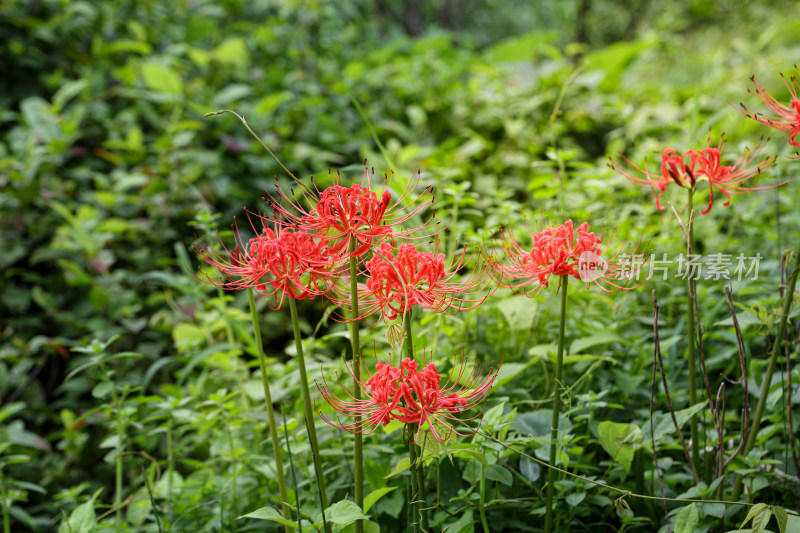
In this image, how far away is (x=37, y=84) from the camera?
335 centimetres

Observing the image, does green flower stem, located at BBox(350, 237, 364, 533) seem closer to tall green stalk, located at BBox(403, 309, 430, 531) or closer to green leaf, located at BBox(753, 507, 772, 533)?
tall green stalk, located at BBox(403, 309, 430, 531)

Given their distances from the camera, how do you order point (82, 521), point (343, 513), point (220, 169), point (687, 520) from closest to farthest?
point (343, 513)
point (687, 520)
point (82, 521)
point (220, 169)

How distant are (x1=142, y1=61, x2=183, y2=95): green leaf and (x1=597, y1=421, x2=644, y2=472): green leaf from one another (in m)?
2.80

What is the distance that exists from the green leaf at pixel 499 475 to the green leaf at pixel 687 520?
0.28 meters

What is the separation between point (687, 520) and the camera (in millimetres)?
987

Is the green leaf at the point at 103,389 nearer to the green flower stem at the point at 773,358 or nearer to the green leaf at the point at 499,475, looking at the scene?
the green leaf at the point at 499,475

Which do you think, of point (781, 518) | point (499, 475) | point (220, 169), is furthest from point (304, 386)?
point (220, 169)

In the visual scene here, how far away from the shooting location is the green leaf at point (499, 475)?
102cm

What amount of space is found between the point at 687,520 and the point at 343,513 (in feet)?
1.86

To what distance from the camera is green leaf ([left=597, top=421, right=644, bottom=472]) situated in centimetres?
113

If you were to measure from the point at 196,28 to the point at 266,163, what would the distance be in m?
1.40

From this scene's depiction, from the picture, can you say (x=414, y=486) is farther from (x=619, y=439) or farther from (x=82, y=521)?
(x=82, y=521)

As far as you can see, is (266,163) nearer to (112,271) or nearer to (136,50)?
(112,271)

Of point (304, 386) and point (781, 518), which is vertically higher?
point (304, 386)
